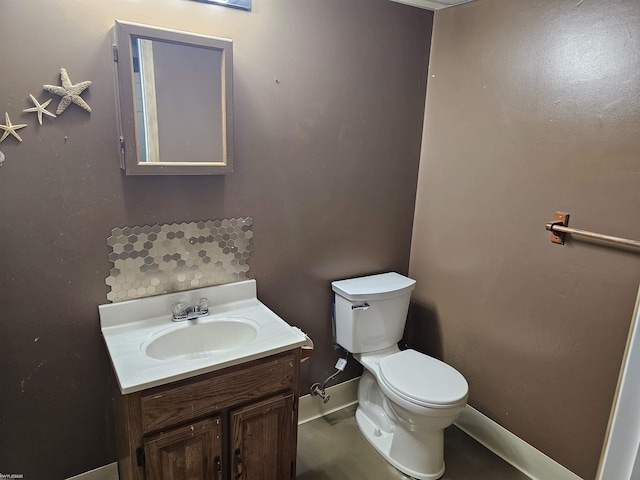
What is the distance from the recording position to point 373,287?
2115 mm

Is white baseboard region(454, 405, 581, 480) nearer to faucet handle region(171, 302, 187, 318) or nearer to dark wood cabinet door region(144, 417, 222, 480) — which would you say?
dark wood cabinet door region(144, 417, 222, 480)

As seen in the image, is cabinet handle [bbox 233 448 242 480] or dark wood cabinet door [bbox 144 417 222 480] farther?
cabinet handle [bbox 233 448 242 480]

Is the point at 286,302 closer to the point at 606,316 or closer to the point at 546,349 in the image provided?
the point at 546,349

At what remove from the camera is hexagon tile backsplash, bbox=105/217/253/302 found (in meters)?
1.60

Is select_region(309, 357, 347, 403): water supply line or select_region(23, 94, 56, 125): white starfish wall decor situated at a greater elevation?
select_region(23, 94, 56, 125): white starfish wall decor

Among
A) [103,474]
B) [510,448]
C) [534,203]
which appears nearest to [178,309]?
[103,474]

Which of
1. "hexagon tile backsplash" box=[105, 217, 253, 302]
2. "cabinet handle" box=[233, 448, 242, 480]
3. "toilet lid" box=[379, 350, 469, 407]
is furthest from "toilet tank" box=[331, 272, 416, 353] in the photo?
"cabinet handle" box=[233, 448, 242, 480]

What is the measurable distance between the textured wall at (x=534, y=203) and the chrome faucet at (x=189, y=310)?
4.09ft

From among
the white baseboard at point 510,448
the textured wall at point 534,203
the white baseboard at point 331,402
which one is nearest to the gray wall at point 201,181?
the white baseboard at point 331,402

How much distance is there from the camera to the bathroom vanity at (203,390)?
50.9 inches

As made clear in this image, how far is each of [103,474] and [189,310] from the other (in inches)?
30.0

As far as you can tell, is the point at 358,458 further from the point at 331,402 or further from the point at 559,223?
the point at 559,223

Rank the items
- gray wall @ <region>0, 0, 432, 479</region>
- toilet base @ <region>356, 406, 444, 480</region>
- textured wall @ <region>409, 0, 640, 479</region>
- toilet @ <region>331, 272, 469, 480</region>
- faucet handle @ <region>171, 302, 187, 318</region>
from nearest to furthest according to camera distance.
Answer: gray wall @ <region>0, 0, 432, 479</region>, textured wall @ <region>409, 0, 640, 479</region>, faucet handle @ <region>171, 302, 187, 318</region>, toilet @ <region>331, 272, 469, 480</region>, toilet base @ <region>356, 406, 444, 480</region>

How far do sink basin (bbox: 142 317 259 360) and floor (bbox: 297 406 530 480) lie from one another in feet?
2.40
